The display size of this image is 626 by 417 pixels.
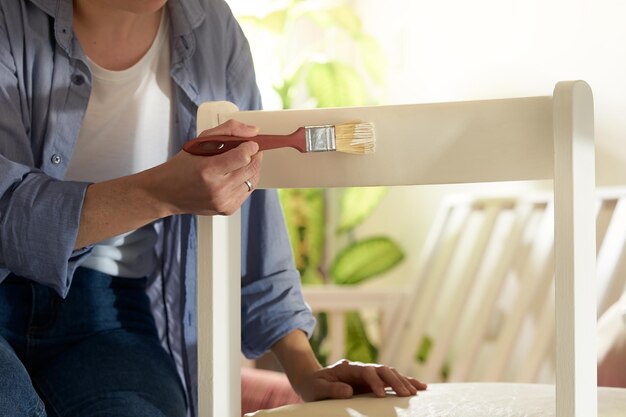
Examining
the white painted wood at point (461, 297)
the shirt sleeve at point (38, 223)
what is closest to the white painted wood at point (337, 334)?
the white painted wood at point (461, 297)

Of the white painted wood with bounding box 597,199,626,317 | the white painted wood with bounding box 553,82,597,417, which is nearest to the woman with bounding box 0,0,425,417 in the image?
the white painted wood with bounding box 553,82,597,417

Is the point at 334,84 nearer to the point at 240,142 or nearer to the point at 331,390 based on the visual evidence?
the point at 331,390

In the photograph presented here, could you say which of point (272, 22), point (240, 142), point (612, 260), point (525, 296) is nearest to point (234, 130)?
point (240, 142)

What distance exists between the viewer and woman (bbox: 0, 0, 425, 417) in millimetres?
938

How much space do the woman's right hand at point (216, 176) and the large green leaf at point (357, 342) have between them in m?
1.93

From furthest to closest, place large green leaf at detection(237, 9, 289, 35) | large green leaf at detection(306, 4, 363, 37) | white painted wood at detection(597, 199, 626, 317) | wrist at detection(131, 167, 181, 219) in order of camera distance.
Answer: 1. large green leaf at detection(306, 4, 363, 37)
2. large green leaf at detection(237, 9, 289, 35)
3. white painted wood at detection(597, 199, 626, 317)
4. wrist at detection(131, 167, 181, 219)

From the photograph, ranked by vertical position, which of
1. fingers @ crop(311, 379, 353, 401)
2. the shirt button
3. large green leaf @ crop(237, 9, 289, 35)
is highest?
large green leaf @ crop(237, 9, 289, 35)

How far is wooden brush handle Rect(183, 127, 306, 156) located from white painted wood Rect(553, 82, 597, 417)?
0.21 metres

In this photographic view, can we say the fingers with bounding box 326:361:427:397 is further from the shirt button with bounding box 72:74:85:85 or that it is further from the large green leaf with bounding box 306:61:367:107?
the large green leaf with bounding box 306:61:367:107

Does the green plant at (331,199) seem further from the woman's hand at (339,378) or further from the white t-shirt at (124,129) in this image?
the woman's hand at (339,378)

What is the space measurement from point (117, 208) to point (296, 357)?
34 cm

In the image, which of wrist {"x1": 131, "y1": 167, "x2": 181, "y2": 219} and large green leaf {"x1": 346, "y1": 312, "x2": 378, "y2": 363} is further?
large green leaf {"x1": 346, "y1": 312, "x2": 378, "y2": 363}

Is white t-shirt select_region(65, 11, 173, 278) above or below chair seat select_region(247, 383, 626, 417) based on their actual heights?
above

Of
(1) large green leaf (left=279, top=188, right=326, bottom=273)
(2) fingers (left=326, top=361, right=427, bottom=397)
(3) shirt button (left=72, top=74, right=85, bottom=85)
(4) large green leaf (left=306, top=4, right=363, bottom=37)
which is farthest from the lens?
(1) large green leaf (left=279, top=188, right=326, bottom=273)
